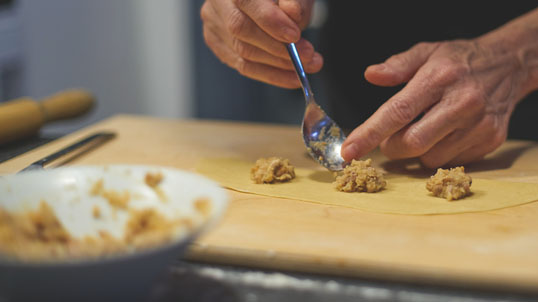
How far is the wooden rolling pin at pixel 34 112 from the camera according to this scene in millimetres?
1520

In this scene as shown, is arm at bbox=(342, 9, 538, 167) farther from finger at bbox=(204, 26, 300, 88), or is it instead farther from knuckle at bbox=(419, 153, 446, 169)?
finger at bbox=(204, 26, 300, 88)

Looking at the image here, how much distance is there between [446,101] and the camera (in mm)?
1229

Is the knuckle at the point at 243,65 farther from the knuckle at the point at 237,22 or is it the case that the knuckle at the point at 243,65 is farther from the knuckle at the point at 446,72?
the knuckle at the point at 446,72

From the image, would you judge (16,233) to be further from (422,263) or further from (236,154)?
(236,154)

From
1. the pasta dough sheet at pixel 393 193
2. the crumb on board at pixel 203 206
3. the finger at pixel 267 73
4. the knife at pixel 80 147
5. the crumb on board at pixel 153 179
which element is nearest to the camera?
the crumb on board at pixel 203 206

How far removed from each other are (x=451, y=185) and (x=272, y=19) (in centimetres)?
54

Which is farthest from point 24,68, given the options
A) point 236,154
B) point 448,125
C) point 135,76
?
point 448,125

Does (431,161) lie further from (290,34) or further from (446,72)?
(290,34)

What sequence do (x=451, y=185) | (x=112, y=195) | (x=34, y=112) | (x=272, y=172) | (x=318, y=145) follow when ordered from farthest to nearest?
(x=34, y=112)
(x=318, y=145)
(x=272, y=172)
(x=451, y=185)
(x=112, y=195)

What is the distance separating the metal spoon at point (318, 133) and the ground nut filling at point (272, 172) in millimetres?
94

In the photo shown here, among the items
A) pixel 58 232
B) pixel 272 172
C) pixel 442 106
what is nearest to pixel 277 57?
pixel 272 172

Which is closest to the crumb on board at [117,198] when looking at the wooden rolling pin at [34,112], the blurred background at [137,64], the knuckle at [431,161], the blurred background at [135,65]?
the knuckle at [431,161]

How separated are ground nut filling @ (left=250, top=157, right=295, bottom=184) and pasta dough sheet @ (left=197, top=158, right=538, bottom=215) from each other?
0.02 m

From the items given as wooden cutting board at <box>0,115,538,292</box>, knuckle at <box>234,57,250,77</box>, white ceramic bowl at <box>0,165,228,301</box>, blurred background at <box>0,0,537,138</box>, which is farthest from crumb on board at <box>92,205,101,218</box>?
blurred background at <box>0,0,537,138</box>
